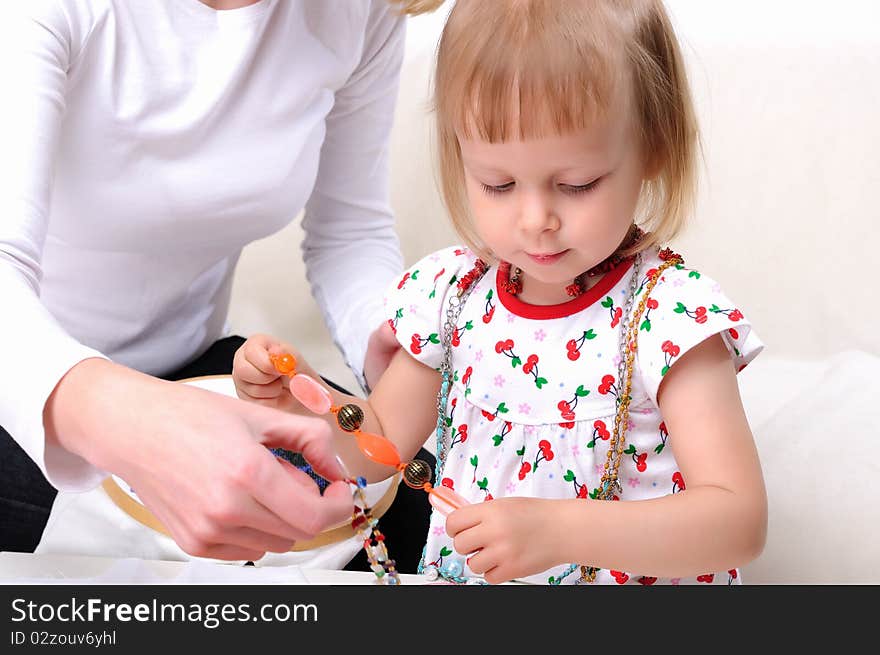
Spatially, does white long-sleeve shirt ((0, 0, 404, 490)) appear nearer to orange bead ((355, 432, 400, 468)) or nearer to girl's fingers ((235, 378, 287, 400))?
girl's fingers ((235, 378, 287, 400))

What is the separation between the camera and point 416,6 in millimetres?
1224

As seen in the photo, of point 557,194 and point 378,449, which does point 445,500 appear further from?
point 557,194

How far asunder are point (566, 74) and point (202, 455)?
407 millimetres

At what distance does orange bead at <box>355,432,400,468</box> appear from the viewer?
874 mm

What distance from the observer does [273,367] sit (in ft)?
3.24

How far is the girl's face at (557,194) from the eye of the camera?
881 millimetres

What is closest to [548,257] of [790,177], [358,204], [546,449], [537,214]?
[537,214]

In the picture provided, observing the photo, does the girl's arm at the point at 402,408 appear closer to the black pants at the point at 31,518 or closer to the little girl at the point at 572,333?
the little girl at the point at 572,333

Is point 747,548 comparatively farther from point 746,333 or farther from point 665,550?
point 746,333

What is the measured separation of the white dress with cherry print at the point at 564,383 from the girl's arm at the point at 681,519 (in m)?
0.04

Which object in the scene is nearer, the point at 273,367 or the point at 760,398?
the point at 273,367

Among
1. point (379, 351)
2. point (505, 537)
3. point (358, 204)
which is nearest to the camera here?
point (505, 537)
